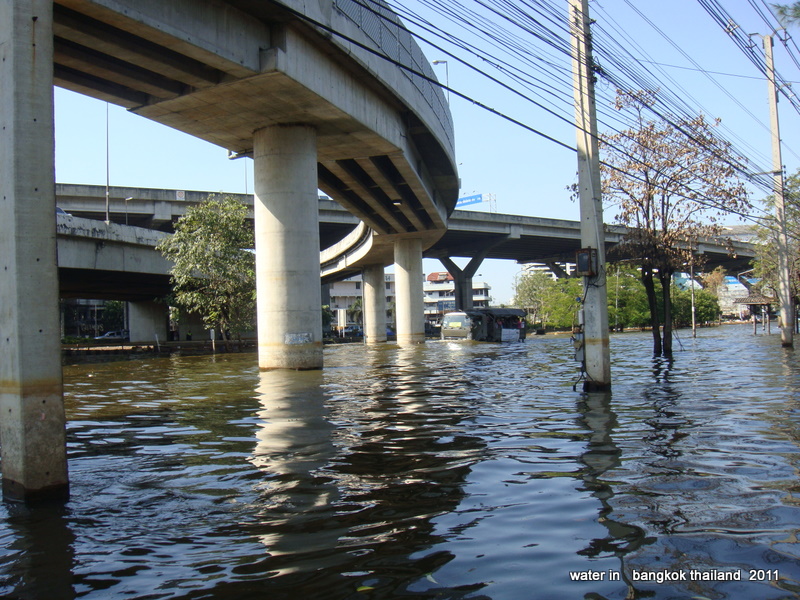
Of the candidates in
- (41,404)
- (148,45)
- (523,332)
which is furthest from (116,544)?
(523,332)

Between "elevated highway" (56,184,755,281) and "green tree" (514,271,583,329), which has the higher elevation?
"elevated highway" (56,184,755,281)

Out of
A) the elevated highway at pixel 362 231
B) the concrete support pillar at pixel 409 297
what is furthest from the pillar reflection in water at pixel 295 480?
the concrete support pillar at pixel 409 297

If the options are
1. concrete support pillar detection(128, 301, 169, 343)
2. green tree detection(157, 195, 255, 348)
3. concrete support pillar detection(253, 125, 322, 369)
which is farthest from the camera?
concrete support pillar detection(128, 301, 169, 343)

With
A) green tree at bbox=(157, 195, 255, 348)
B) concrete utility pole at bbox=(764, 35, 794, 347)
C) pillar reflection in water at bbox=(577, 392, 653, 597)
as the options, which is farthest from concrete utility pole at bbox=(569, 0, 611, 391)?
green tree at bbox=(157, 195, 255, 348)

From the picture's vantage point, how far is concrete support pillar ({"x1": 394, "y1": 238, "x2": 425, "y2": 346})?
168 feet

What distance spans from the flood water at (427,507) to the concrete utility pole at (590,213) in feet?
8.19

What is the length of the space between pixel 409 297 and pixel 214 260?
57.9 ft

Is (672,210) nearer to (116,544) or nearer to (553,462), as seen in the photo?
(553,462)

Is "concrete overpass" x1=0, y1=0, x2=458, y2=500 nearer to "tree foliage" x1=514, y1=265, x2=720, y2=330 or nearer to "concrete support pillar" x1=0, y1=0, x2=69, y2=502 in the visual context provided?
"concrete support pillar" x1=0, y1=0, x2=69, y2=502

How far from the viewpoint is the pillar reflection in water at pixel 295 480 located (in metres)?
4.82

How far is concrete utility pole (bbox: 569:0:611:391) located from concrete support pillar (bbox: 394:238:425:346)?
35960mm

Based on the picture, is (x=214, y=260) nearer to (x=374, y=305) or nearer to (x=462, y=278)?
(x=374, y=305)

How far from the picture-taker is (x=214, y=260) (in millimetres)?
37469

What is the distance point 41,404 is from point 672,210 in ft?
77.5
